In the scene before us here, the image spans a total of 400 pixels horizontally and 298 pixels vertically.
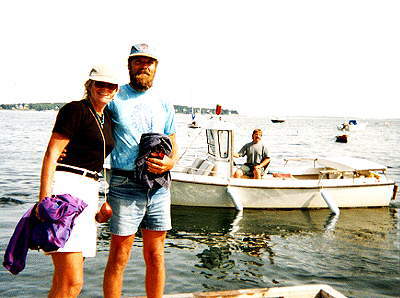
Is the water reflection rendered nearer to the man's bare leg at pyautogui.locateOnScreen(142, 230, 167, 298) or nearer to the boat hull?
the boat hull

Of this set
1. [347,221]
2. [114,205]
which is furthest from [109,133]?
[347,221]

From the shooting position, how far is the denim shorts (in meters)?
3.38

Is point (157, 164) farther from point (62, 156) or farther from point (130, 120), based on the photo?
point (62, 156)

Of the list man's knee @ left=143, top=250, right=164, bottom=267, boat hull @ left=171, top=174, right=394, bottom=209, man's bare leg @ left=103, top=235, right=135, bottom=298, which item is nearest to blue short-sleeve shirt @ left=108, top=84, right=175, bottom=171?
man's bare leg @ left=103, top=235, right=135, bottom=298

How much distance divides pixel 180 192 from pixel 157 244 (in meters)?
8.99

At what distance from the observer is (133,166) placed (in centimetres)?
338

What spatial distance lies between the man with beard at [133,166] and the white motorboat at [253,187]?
8508 millimetres

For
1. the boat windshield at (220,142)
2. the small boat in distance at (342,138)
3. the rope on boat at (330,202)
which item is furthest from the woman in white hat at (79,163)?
the small boat in distance at (342,138)

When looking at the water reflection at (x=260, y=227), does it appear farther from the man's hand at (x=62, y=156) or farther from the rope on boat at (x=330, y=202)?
the man's hand at (x=62, y=156)

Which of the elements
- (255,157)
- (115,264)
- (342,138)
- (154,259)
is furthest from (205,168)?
(342,138)

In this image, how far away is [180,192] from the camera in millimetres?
12539

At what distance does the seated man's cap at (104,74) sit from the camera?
2.93 m

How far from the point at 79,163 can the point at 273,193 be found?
10.4 meters

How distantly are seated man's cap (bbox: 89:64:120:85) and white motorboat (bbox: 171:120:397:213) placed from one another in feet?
30.0
